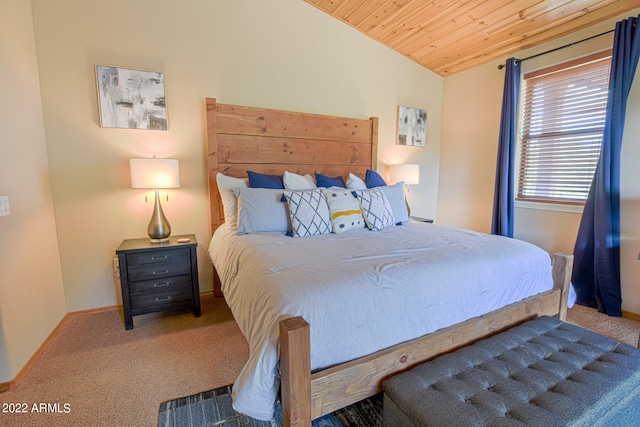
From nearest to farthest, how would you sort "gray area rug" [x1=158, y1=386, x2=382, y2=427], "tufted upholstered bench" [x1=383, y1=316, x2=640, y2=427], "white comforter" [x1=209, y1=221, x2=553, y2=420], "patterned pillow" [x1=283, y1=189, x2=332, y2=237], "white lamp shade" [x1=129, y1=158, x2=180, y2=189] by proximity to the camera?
"tufted upholstered bench" [x1=383, y1=316, x2=640, y2=427] → "white comforter" [x1=209, y1=221, x2=553, y2=420] → "gray area rug" [x1=158, y1=386, x2=382, y2=427] → "patterned pillow" [x1=283, y1=189, x2=332, y2=237] → "white lamp shade" [x1=129, y1=158, x2=180, y2=189]

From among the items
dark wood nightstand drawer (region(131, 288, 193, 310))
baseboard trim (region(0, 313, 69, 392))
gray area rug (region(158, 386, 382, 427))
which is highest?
dark wood nightstand drawer (region(131, 288, 193, 310))

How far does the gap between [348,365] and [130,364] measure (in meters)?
1.53

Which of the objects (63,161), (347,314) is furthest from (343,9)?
(347,314)

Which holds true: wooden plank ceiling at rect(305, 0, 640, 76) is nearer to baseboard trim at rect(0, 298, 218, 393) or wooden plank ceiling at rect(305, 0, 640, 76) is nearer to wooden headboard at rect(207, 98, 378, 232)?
wooden headboard at rect(207, 98, 378, 232)

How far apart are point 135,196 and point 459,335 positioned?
2670 millimetres

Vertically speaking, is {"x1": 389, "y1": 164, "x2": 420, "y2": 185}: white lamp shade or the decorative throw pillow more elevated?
{"x1": 389, "y1": 164, "x2": 420, "y2": 185}: white lamp shade

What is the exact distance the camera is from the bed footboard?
3.34 ft

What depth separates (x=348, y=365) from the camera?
3.87ft

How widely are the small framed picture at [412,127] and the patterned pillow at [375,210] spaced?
156 cm

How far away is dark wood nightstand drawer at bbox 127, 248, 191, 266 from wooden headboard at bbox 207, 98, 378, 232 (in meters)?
0.48

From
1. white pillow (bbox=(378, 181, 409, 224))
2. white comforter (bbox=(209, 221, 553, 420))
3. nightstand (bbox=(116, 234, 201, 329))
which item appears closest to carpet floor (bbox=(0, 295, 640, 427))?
nightstand (bbox=(116, 234, 201, 329))

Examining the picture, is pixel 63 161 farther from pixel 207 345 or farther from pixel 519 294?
pixel 519 294

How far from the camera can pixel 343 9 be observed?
9.87 feet

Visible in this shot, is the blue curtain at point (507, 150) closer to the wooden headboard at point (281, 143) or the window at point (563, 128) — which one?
the window at point (563, 128)
